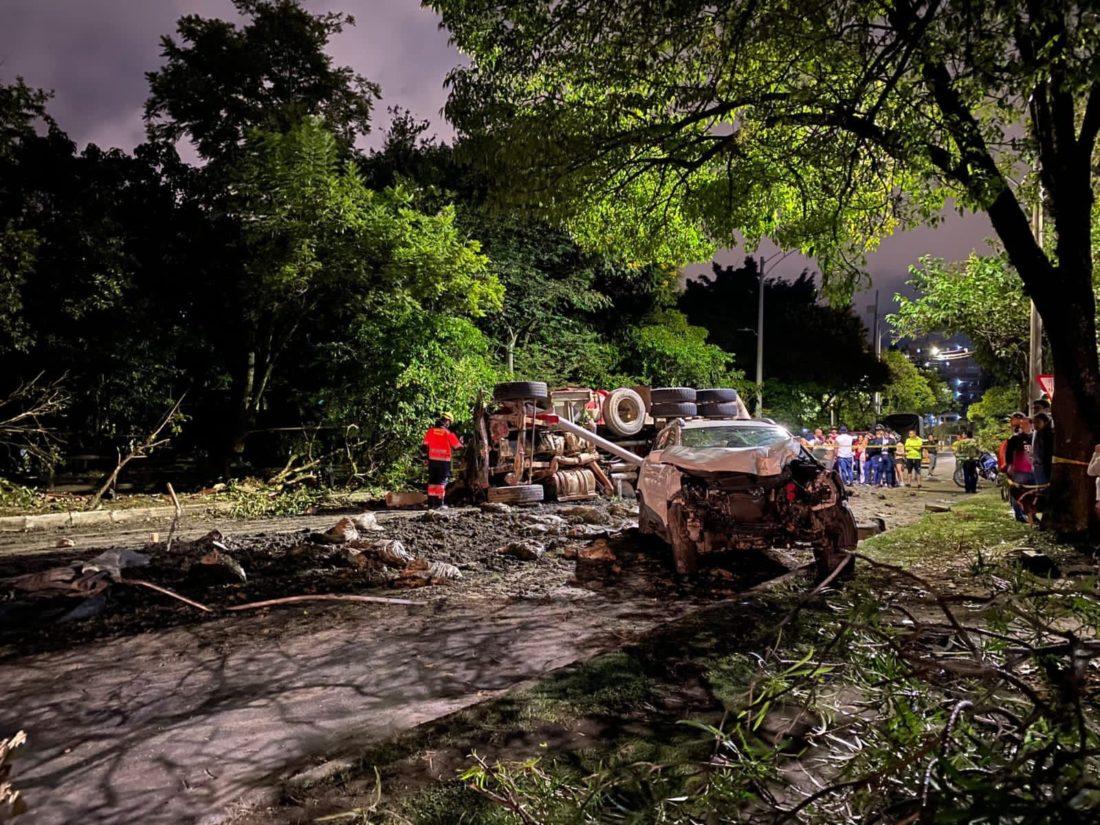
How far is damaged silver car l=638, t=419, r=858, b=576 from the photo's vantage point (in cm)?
689

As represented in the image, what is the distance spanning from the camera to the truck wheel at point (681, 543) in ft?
24.0

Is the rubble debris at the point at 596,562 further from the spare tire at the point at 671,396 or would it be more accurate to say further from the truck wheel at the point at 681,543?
the spare tire at the point at 671,396

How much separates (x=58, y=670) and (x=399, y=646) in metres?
2.43

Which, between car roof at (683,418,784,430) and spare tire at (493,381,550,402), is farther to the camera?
spare tire at (493,381,550,402)

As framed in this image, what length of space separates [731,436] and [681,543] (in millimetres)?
1890

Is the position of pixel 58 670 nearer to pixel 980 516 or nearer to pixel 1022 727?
pixel 1022 727

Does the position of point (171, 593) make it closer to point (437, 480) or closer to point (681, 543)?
point (681, 543)

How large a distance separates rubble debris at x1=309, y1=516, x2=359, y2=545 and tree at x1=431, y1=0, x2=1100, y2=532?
5.06m

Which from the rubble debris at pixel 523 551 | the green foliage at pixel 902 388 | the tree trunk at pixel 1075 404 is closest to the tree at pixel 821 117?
the tree trunk at pixel 1075 404

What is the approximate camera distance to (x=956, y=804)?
1.12m

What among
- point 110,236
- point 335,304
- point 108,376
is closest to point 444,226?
point 335,304

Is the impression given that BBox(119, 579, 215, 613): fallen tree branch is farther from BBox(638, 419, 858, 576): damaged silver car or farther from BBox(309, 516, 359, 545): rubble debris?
BBox(638, 419, 858, 576): damaged silver car

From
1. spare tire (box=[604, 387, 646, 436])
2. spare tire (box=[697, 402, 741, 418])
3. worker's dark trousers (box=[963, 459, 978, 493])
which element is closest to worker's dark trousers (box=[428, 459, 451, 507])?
spare tire (box=[604, 387, 646, 436])

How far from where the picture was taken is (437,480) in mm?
14430
